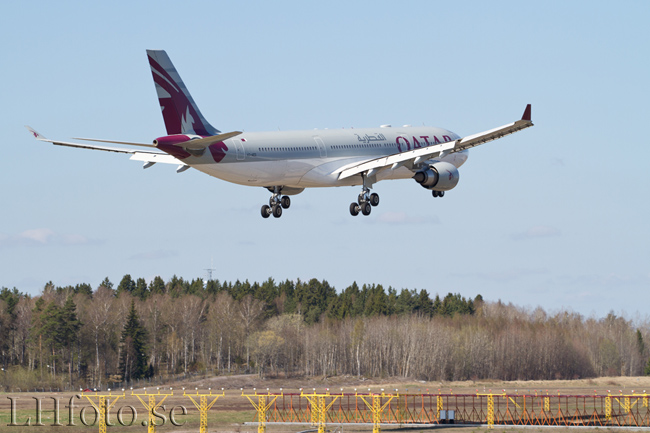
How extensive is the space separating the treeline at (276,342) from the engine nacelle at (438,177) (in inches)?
3062

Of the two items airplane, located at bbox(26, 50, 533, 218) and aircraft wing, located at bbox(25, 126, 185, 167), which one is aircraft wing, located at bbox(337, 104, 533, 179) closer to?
airplane, located at bbox(26, 50, 533, 218)

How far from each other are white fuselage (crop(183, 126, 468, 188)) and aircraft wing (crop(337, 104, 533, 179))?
2.19 ft

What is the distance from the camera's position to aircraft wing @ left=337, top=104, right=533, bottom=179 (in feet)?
164

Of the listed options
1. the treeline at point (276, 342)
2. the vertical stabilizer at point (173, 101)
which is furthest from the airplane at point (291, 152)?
the treeline at point (276, 342)

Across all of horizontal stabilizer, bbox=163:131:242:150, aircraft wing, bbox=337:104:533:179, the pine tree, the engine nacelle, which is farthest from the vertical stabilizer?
the pine tree

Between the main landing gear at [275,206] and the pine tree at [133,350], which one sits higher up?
the main landing gear at [275,206]

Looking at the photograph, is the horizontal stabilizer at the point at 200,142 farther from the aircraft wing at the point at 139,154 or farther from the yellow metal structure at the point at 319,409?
the yellow metal structure at the point at 319,409

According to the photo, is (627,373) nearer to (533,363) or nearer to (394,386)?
(533,363)

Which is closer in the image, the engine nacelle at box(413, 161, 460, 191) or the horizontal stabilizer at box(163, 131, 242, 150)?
the horizontal stabilizer at box(163, 131, 242, 150)

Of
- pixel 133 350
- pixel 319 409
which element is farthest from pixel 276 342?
pixel 319 409

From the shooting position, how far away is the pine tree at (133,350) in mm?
135750

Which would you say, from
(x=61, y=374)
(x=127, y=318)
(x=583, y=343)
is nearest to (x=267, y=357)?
(x=127, y=318)

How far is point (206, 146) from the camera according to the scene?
4806 cm

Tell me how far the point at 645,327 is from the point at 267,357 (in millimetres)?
90360
